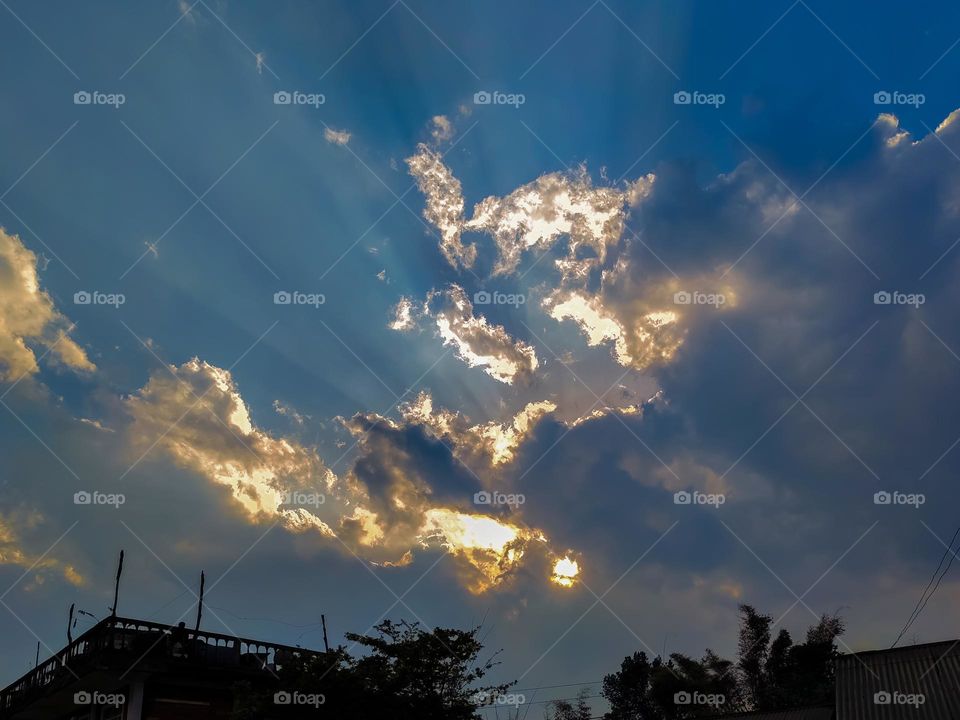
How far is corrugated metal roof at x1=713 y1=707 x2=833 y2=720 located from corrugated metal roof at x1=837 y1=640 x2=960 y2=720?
68.9 inches

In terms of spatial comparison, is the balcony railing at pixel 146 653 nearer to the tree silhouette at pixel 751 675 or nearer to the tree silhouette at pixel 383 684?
the tree silhouette at pixel 383 684

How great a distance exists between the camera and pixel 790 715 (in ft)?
100

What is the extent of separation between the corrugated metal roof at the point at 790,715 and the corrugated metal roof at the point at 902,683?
1.75 m

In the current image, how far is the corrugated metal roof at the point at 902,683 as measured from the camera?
25469mm

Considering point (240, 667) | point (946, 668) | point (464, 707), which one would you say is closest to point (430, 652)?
point (464, 707)

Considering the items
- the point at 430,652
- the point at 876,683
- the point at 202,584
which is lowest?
the point at 876,683

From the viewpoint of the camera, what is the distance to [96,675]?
1148 inches

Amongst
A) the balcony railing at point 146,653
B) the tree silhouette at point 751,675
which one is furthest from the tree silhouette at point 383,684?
the tree silhouette at point 751,675

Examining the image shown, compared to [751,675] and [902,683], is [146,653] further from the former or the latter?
[751,675]

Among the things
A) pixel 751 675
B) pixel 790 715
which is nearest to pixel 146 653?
pixel 790 715

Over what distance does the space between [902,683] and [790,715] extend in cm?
525

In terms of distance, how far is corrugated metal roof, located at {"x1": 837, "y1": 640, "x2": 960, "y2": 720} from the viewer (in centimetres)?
2547

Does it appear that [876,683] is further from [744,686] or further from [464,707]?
[744,686]

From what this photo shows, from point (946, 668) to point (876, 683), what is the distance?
2251 millimetres
